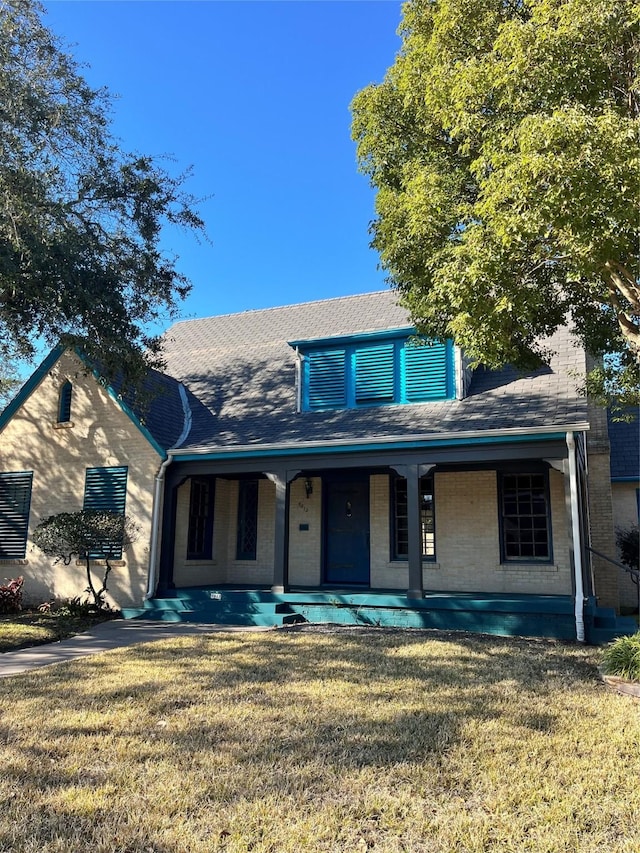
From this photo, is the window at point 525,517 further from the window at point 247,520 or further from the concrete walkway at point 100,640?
the window at point 247,520

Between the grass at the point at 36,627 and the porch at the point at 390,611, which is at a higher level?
the porch at the point at 390,611

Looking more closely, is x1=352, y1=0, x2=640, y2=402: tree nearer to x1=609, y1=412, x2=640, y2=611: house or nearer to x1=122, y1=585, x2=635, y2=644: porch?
x1=122, y1=585, x2=635, y2=644: porch

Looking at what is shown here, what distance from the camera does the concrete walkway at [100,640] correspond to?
8383mm

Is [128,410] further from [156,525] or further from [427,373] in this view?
[427,373]

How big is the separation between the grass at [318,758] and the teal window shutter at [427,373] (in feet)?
20.7

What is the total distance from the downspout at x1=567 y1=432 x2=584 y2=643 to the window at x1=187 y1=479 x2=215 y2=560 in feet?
26.3

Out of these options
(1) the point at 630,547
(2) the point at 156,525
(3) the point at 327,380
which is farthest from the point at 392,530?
(1) the point at 630,547

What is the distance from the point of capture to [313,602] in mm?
11617

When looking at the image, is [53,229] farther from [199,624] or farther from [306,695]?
[306,695]

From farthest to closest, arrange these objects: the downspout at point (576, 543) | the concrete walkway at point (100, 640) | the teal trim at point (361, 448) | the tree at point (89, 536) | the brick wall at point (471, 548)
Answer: the tree at point (89, 536)
the brick wall at point (471, 548)
the teal trim at point (361, 448)
the downspout at point (576, 543)
the concrete walkway at point (100, 640)

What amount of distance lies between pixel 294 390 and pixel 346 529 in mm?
3574

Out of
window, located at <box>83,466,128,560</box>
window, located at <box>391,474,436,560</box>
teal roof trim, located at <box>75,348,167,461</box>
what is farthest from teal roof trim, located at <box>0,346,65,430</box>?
window, located at <box>391,474,436,560</box>

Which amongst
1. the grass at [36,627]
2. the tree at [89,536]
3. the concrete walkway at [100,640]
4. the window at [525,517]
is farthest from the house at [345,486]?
the grass at [36,627]

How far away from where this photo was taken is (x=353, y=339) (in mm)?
13797
